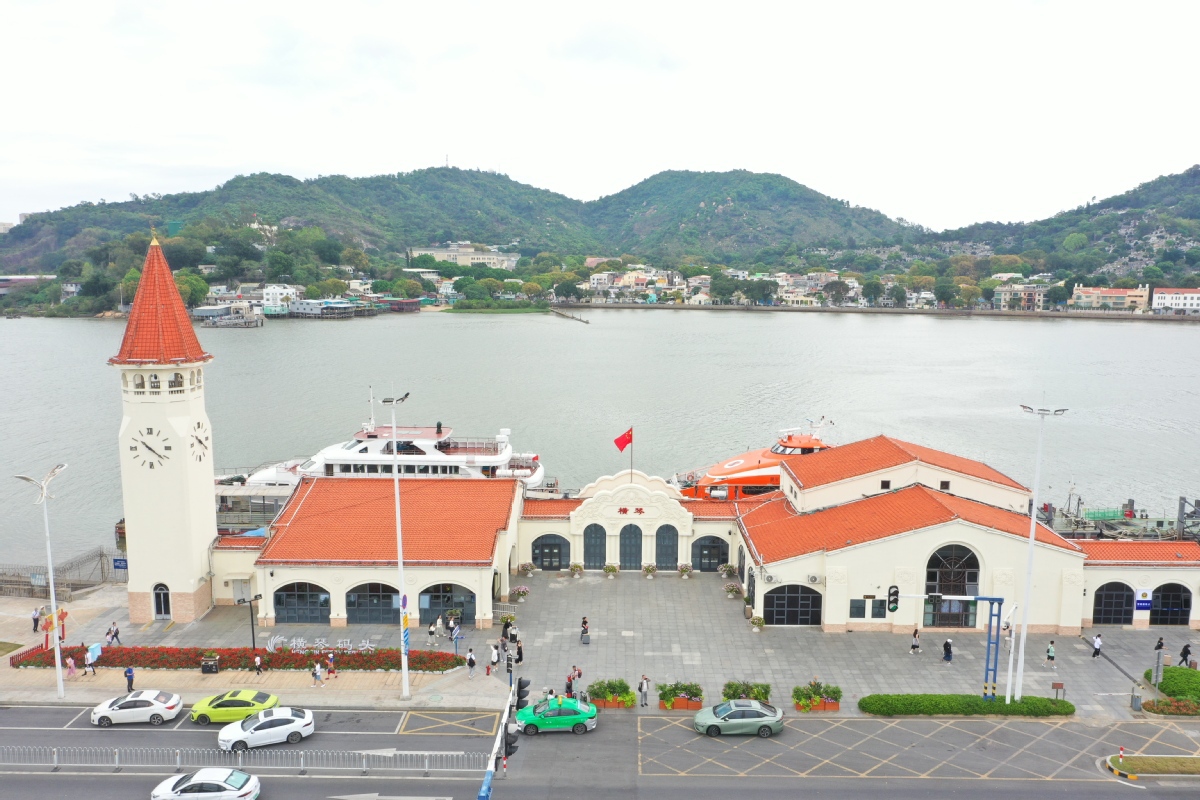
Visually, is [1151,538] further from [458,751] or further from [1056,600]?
[458,751]

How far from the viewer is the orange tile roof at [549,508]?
37062mm

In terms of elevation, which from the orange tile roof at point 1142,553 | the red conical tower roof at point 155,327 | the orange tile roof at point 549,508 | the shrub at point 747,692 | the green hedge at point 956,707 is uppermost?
the red conical tower roof at point 155,327

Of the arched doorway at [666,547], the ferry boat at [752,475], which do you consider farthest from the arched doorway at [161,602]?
the ferry boat at [752,475]

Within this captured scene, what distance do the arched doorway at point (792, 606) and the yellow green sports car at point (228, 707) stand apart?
17.3 m

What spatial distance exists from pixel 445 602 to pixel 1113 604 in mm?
25136

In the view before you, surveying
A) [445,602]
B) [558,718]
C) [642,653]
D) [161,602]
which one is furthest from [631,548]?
[161,602]

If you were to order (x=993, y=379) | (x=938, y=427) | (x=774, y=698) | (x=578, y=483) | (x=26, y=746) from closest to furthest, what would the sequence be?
(x=26, y=746) < (x=774, y=698) < (x=578, y=483) < (x=938, y=427) < (x=993, y=379)

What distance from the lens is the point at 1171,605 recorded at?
105 feet

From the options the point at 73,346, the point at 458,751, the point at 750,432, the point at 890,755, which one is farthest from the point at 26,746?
the point at 73,346

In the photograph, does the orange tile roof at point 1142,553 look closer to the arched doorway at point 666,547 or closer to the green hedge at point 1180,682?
the green hedge at point 1180,682

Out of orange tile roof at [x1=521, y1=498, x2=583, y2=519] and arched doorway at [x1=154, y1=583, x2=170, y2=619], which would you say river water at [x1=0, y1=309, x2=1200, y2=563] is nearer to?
orange tile roof at [x1=521, y1=498, x2=583, y2=519]

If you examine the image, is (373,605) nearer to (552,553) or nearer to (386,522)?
(386,522)

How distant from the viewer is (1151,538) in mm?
40156

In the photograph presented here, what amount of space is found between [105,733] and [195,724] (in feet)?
7.66
